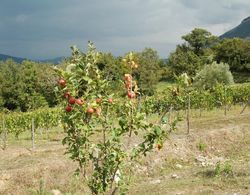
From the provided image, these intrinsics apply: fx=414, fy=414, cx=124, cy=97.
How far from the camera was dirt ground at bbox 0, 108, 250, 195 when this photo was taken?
14070mm

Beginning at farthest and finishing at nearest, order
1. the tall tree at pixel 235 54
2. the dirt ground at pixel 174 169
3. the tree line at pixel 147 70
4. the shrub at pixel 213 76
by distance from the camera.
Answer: the tall tree at pixel 235 54
the tree line at pixel 147 70
the shrub at pixel 213 76
the dirt ground at pixel 174 169

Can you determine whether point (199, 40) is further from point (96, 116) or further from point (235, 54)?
point (96, 116)

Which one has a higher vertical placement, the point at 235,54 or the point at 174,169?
the point at 235,54

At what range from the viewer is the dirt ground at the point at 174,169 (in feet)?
46.2

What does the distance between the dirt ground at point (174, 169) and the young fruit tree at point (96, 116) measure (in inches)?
215

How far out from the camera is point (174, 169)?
18031 mm

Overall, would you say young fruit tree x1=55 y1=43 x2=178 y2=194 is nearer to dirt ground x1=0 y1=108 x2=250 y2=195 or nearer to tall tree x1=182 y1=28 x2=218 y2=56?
dirt ground x1=0 y1=108 x2=250 y2=195

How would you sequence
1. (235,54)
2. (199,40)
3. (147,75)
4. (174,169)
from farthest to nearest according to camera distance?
(199,40), (235,54), (147,75), (174,169)

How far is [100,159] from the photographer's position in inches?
255

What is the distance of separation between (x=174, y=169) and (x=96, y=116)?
12.5 meters

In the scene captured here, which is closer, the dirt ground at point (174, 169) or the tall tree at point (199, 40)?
the dirt ground at point (174, 169)

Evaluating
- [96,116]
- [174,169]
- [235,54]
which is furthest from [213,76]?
[96,116]

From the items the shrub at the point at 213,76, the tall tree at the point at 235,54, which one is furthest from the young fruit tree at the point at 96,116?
the tall tree at the point at 235,54

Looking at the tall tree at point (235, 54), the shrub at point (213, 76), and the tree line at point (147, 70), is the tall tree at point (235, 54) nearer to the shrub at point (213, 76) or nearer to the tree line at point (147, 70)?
the tree line at point (147, 70)
